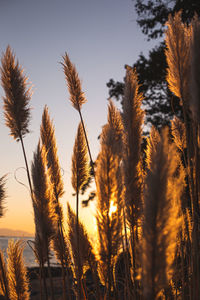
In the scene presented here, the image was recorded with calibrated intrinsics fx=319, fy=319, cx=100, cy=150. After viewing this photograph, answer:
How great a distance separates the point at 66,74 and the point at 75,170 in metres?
0.98

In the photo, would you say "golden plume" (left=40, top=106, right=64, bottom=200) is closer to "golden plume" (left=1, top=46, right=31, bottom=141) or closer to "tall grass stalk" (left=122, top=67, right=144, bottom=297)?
"golden plume" (left=1, top=46, right=31, bottom=141)

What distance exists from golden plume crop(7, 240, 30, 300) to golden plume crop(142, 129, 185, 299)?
5.84ft

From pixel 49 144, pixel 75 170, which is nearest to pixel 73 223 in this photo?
pixel 75 170

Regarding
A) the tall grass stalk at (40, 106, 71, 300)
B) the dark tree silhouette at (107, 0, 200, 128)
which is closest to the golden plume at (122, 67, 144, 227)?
the tall grass stalk at (40, 106, 71, 300)

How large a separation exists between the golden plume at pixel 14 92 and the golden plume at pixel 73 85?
17.7 inches

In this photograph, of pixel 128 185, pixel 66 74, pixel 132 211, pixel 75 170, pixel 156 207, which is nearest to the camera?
pixel 156 207

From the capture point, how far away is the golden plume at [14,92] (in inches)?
101

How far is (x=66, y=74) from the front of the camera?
2.92 m

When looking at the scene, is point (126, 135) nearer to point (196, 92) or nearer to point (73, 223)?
point (196, 92)

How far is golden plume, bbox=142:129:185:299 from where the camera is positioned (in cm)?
104

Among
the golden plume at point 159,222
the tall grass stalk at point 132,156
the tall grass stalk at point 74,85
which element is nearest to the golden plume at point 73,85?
the tall grass stalk at point 74,85

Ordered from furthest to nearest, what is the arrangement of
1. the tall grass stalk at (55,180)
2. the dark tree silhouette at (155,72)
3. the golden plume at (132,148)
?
the dark tree silhouette at (155,72) → the tall grass stalk at (55,180) → the golden plume at (132,148)

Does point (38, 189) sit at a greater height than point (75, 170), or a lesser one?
lesser

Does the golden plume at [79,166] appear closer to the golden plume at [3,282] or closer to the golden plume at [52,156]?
the golden plume at [52,156]
